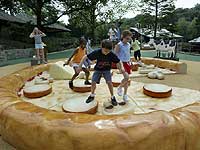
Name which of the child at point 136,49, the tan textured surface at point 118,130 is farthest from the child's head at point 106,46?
the child at point 136,49

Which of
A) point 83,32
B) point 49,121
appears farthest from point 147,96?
point 83,32

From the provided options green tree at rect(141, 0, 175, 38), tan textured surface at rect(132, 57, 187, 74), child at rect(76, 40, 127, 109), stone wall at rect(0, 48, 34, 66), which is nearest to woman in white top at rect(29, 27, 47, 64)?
stone wall at rect(0, 48, 34, 66)

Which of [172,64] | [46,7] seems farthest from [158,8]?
[172,64]

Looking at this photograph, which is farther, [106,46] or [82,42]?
[82,42]

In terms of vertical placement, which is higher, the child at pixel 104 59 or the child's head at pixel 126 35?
the child's head at pixel 126 35

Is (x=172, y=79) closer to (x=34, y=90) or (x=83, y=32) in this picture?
(x=34, y=90)

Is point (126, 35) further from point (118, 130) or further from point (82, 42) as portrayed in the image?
point (118, 130)

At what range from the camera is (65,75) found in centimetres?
708

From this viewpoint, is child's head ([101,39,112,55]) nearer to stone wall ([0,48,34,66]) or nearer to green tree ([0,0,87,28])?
stone wall ([0,48,34,66])

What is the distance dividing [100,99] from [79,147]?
260 cm

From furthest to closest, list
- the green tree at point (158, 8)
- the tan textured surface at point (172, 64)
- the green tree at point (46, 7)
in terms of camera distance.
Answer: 1. the green tree at point (158, 8)
2. the green tree at point (46, 7)
3. the tan textured surface at point (172, 64)

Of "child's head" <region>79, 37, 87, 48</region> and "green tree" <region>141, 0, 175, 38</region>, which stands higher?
"green tree" <region>141, 0, 175, 38</region>

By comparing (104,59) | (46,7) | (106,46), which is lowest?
(104,59)

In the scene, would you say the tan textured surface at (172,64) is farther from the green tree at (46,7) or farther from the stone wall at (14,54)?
the green tree at (46,7)
